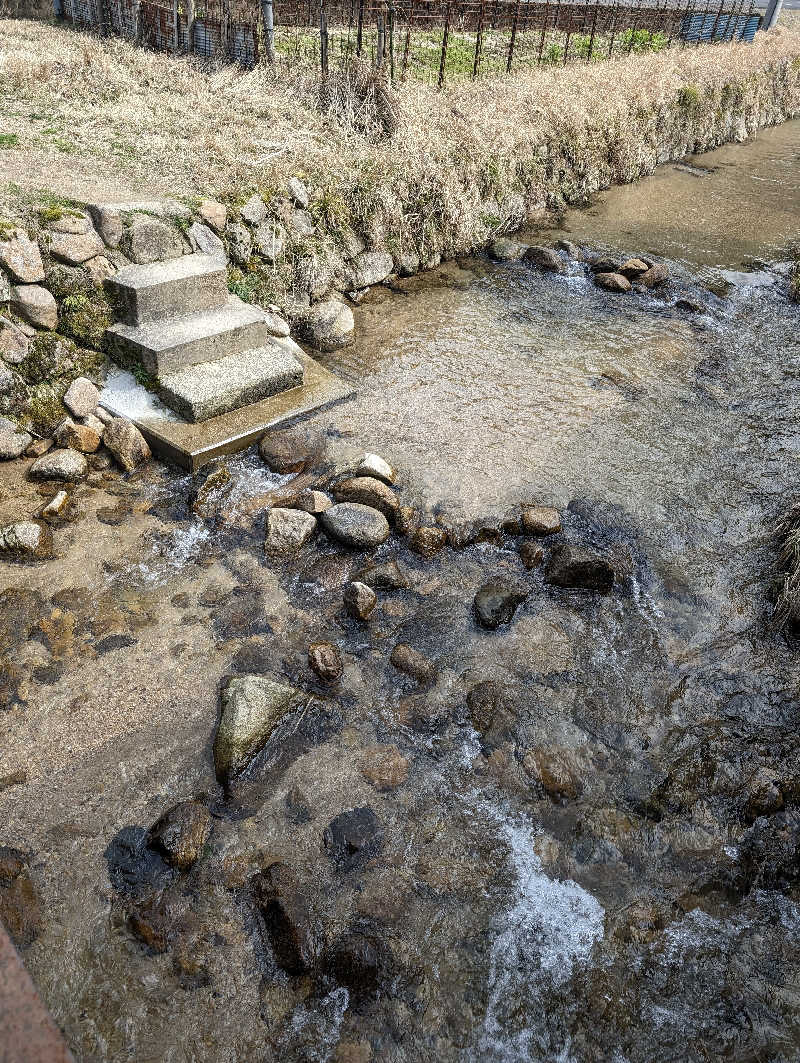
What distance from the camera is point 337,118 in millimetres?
9445

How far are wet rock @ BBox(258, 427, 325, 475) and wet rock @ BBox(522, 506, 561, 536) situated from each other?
1721 mm

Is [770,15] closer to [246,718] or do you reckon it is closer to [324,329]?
[324,329]

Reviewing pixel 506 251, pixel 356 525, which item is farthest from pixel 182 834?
pixel 506 251

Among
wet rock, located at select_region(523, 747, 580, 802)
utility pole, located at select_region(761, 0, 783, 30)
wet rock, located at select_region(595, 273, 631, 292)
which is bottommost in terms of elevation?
wet rock, located at select_region(523, 747, 580, 802)

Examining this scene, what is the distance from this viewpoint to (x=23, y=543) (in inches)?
169

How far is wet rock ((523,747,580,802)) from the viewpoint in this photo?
3.31 meters

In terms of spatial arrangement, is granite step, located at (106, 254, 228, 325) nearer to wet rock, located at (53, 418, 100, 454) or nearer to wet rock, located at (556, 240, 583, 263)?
wet rock, located at (53, 418, 100, 454)

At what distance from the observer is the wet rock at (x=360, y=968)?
2.60 metres

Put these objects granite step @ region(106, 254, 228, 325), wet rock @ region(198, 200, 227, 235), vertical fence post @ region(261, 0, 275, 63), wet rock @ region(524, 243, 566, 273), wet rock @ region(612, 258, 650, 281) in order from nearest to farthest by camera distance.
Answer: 1. granite step @ region(106, 254, 228, 325)
2. wet rock @ region(198, 200, 227, 235)
3. wet rock @ region(612, 258, 650, 281)
4. wet rock @ region(524, 243, 566, 273)
5. vertical fence post @ region(261, 0, 275, 63)

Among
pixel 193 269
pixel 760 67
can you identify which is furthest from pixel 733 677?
pixel 760 67

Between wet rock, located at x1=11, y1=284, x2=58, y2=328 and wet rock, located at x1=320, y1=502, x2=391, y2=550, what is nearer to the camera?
wet rock, located at x1=320, y1=502, x2=391, y2=550

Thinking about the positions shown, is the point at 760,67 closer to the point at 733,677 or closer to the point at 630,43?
the point at 630,43

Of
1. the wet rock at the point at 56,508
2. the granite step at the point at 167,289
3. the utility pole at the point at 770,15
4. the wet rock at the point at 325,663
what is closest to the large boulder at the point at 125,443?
the wet rock at the point at 56,508

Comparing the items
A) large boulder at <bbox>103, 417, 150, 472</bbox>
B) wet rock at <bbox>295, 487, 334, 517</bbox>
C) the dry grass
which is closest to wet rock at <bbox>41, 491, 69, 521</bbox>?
large boulder at <bbox>103, 417, 150, 472</bbox>
